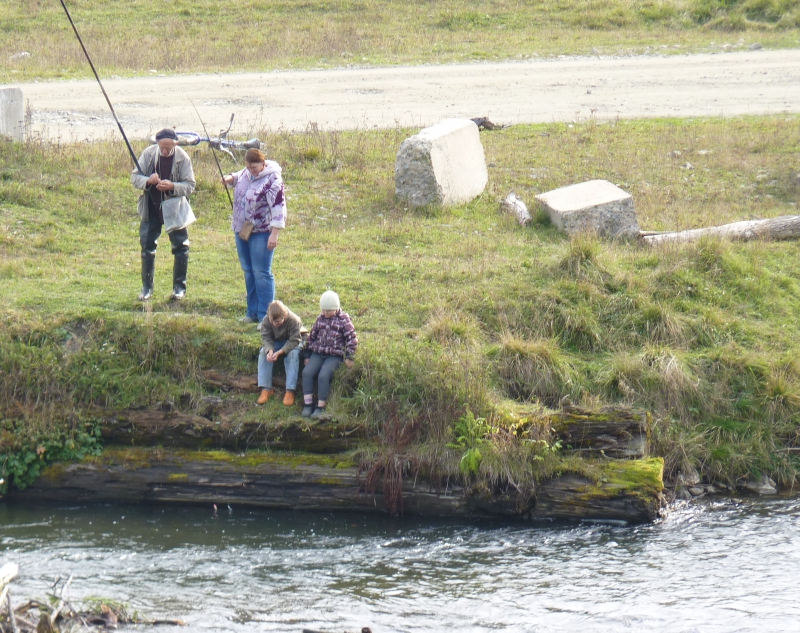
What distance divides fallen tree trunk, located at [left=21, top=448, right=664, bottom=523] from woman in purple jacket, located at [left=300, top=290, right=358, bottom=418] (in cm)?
59

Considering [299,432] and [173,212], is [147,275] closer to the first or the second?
[173,212]

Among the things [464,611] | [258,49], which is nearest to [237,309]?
[464,611]

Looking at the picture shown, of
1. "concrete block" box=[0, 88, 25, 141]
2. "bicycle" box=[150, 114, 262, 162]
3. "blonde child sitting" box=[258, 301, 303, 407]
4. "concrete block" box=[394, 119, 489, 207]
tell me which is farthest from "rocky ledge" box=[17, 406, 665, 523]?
"concrete block" box=[0, 88, 25, 141]

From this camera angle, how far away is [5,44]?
23766 millimetres

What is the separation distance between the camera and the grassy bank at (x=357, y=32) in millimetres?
22328

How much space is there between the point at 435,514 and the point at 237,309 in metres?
3.29

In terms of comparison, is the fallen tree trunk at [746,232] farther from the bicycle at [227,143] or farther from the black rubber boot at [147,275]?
the black rubber boot at [147,275]

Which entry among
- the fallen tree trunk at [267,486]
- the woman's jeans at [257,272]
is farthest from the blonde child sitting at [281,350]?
the fallen tree trunk at [267,486]

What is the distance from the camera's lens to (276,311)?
9.26m

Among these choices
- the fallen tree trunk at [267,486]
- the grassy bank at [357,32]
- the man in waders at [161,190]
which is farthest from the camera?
the grassy bank at [357,32]

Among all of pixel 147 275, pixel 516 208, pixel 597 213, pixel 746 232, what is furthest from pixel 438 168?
pixel 147 275

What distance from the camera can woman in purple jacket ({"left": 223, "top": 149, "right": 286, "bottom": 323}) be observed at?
380 inches

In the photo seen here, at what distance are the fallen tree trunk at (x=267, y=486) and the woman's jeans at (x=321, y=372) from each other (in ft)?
2.12

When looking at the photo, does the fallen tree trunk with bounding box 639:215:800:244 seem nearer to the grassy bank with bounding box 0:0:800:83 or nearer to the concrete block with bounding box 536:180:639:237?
the concrete block with bounding box 536:180:639:237
